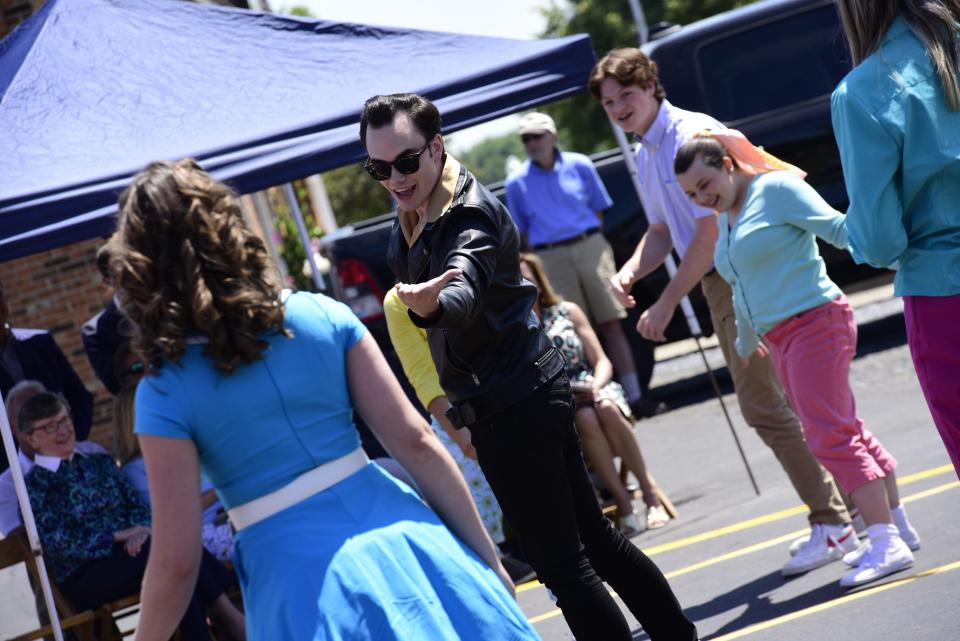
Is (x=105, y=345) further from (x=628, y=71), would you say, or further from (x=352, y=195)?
(x=352, y=195)

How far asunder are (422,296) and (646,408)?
26.4 feet

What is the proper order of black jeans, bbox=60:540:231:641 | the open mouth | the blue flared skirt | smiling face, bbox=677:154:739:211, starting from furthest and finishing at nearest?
black jeans, bbox=60:540:231:641, smiling face, bbox=677:154:739:211, the open mouth, the blue flared skirt

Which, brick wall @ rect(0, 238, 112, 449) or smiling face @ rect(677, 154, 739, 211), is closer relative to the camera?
smiling face @ rect(677, 154, 739, 211)

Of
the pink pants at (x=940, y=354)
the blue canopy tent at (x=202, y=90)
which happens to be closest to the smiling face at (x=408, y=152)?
the pink pants at (x=940, y=354)

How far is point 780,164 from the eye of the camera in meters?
5.71

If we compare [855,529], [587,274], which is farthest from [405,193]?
[587,274]

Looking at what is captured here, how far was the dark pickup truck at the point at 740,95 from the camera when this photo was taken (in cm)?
1070

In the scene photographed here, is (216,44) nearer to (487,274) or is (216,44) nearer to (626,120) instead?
(626,120)

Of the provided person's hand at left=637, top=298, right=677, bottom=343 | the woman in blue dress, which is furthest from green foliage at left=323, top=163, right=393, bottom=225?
the woman in blue dress

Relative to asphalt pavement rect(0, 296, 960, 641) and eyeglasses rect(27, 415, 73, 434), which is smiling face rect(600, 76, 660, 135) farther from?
eyeglasses rect(27, 415, 73, 434)

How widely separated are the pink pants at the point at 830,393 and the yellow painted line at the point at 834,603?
0.39 metres

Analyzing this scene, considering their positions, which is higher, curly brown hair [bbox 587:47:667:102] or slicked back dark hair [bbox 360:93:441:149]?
slicked back dark hair [bbox 360:93:441:149]

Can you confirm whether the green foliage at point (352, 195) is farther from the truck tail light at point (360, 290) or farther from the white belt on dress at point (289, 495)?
the white belt on dress at point (289, 495)

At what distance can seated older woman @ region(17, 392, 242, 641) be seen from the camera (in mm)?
6719
